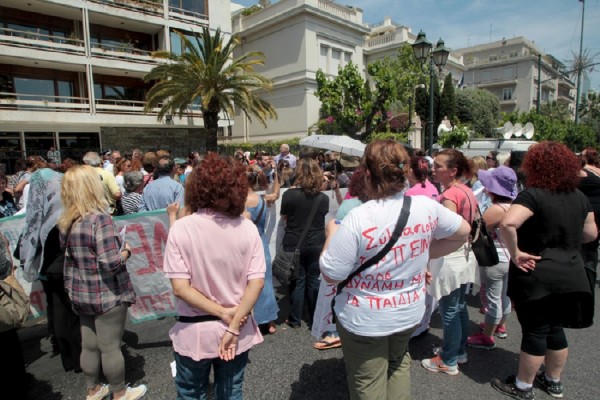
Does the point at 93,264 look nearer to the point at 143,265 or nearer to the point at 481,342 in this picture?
the point at 143,265

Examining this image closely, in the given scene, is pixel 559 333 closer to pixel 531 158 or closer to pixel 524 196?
pixel 524 196

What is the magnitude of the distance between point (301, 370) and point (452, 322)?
1.38 m

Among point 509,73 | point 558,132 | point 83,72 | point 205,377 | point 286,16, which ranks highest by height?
point 509,73

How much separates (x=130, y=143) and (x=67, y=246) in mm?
23316

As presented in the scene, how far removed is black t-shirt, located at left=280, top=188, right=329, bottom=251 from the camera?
3.92 metres

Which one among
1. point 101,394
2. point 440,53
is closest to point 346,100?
point 440,53

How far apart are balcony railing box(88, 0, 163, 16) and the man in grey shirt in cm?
2227

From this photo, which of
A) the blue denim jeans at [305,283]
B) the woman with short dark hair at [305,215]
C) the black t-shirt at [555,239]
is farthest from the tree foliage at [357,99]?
the black t-shirt at [555,239]

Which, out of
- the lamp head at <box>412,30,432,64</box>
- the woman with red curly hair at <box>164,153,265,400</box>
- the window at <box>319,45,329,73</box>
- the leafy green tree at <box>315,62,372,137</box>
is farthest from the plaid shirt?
the window at <box>319,45,329,73</box>

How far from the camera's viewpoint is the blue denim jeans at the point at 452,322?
303 cm

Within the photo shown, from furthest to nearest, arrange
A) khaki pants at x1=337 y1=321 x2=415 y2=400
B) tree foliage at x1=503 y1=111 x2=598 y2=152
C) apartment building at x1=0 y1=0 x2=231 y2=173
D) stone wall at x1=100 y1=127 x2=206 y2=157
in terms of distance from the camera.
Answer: tree foliage at x1=503 y1=111 x2=598 y2=152
stone wall at x1=100 y1=127 x2=206 y2=157
apartment building at x1=0 y1=0 x2=231 y2=173
khaki pants at x1=337 y1=321 x2=415 y2=400

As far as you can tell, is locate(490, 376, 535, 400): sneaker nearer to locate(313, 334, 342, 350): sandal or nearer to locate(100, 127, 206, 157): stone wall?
locate(313, 334, 342, 350): sandal

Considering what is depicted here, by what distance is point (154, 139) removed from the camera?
24516mm

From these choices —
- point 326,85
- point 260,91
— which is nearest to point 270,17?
point 260,91
